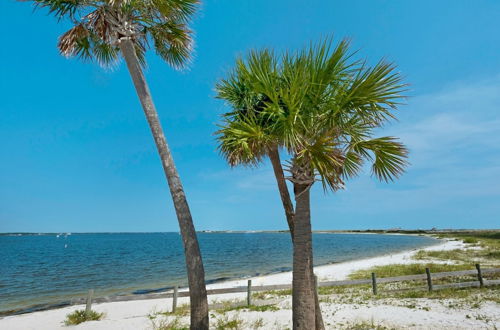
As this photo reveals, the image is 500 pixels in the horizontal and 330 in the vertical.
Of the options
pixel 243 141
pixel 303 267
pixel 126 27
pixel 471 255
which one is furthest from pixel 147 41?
pixel 471 255

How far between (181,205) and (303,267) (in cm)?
294

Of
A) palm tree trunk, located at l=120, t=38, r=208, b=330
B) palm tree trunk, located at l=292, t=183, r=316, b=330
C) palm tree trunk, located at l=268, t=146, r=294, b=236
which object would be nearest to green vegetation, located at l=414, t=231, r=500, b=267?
palm tree trunk, located at l=268, t=146, r=294, b=236

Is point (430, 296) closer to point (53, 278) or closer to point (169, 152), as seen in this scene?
point (169, 152)

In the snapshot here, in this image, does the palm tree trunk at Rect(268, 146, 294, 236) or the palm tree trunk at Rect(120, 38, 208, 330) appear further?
the palm tree trunk at Rect(268, 146, 294, 236)

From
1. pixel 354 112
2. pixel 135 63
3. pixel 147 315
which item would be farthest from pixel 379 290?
pixel 135 63

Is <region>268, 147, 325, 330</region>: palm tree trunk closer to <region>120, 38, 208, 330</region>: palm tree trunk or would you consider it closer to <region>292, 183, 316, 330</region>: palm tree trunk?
<region>292, 183, 316, 330</region>: palm tree trunk

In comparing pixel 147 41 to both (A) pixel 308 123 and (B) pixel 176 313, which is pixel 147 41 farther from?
(B) pixel 176 313

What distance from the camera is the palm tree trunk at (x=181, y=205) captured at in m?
6.81

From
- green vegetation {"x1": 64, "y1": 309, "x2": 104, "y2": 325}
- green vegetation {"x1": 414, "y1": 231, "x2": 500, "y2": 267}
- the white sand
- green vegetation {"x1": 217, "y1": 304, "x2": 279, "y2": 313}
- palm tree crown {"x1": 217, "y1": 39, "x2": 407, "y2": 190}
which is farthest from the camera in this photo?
green vegetation {"x1": 414, "y1": 231, "x2": 500, "y2": 267}

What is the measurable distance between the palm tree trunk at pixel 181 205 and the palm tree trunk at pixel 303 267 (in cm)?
198

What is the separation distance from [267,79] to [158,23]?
12.9 feet

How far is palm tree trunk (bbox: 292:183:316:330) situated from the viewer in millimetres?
6340

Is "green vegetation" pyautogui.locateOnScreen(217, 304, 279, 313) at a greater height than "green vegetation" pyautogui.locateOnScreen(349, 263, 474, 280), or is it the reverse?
"green vegetation" pyautogui.locateOnScreen(217, 304, 279, 313)

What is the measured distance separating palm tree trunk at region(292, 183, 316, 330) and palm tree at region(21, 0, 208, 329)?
78.3 inches
